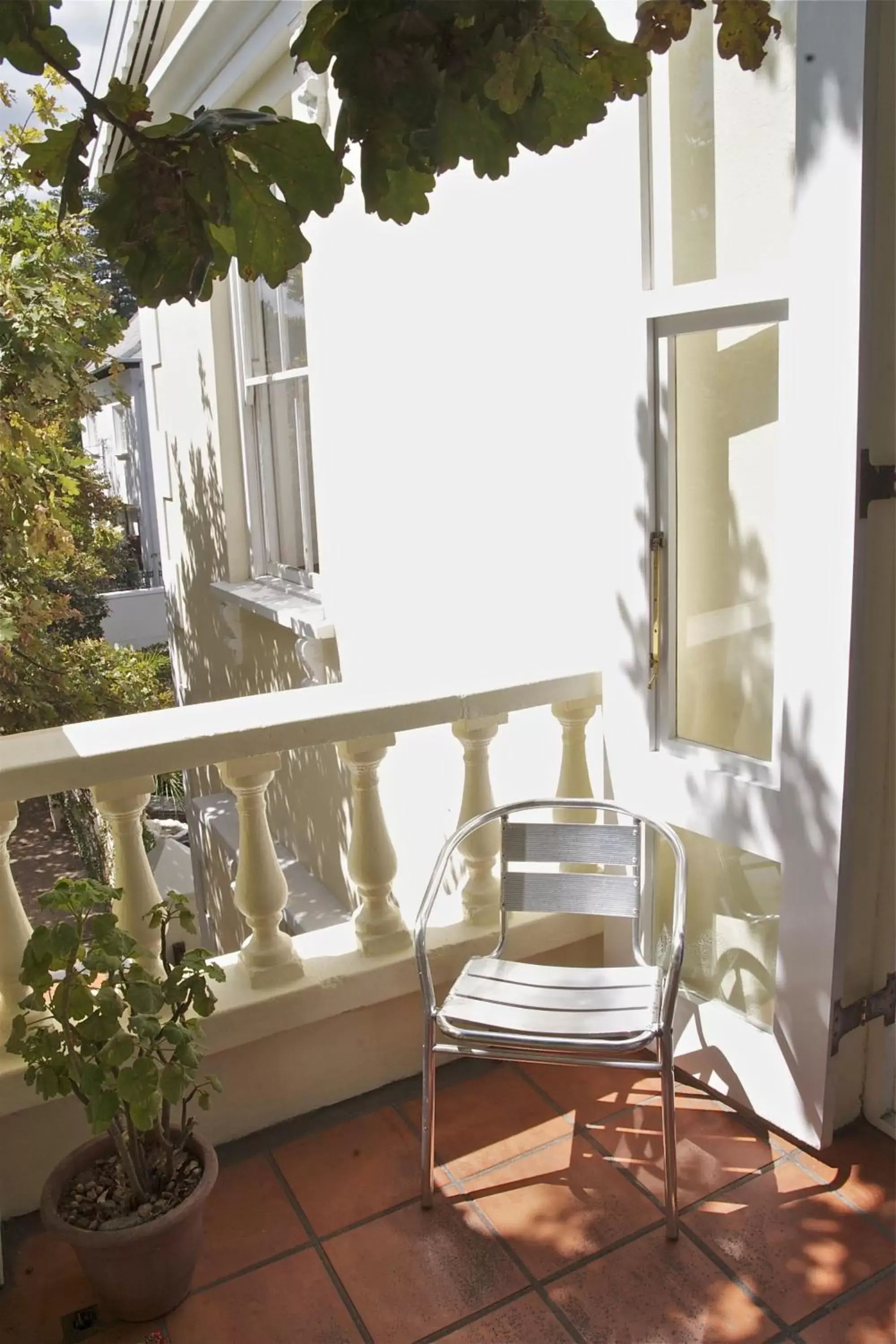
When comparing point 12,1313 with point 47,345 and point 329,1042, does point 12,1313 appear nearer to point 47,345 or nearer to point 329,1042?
point 329,1042

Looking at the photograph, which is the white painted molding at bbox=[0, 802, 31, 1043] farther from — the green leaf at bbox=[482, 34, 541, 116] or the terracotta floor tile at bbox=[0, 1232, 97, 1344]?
the green leaf at bbox=[482, 34, 541, 116]

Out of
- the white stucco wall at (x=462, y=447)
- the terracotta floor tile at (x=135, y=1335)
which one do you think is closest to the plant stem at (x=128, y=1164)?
the terracotta floor tile at (x=135, y=1335)

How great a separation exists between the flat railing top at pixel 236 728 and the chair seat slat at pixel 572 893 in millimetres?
451

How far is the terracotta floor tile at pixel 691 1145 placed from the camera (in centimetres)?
250

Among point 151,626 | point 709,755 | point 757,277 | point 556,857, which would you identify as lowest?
point 151,626

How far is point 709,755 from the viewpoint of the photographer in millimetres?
2662

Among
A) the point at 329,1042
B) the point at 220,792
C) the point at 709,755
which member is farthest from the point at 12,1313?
the point at 220,792

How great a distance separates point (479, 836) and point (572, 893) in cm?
38

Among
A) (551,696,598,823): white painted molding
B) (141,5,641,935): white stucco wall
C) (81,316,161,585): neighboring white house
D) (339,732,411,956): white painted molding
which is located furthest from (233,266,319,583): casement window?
(81,316,161,585): neighboring white house

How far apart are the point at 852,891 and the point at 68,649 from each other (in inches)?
218

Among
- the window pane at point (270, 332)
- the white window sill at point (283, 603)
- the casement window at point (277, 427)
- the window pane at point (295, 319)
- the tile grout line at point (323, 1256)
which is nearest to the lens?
the tile grout line at point (323, 1256)

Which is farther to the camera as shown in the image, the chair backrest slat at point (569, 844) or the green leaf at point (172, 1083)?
the chair backrest slat at point (569, 844)

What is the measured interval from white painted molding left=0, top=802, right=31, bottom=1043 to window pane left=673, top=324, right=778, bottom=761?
5.40 feet

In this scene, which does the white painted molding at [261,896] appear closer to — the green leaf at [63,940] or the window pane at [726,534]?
the green leaf at [63,940]
